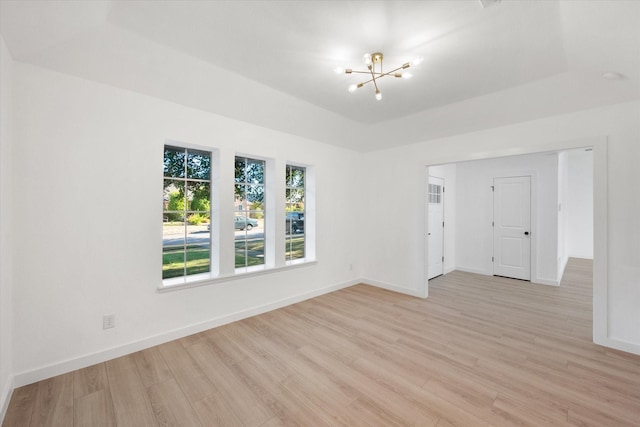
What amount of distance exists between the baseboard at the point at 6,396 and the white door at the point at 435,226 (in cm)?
570

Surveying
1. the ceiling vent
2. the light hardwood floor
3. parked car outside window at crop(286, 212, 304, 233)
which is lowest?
the light hardwood floor

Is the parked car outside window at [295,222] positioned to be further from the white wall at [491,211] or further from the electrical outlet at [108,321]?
the white wall at [491,211]

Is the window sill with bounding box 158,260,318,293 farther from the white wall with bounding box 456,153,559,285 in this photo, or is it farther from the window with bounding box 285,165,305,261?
the white wall with bounding box 456,153,559,285

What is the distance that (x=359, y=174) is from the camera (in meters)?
5.27

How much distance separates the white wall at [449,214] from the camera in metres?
5.96

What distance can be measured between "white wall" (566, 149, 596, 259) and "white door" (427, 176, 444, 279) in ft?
15.8

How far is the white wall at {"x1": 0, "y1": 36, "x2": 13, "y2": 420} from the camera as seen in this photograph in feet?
6.10

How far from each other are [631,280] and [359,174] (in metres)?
3.80

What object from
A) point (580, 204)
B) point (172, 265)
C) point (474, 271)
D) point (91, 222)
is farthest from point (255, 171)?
point (580, 204)

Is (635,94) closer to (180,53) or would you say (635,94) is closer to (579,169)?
(180,53)

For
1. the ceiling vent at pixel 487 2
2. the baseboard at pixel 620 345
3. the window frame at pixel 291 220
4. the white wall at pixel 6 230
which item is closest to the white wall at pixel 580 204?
the baseboard at pixel 620 345

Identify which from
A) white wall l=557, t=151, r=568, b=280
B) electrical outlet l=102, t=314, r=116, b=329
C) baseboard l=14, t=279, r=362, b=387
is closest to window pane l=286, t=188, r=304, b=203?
baseboard l=14, t=279, r=362, b=387

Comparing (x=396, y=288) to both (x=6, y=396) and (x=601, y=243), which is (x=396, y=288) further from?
(x=6, y=396)

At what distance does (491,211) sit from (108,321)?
672 centimetres
